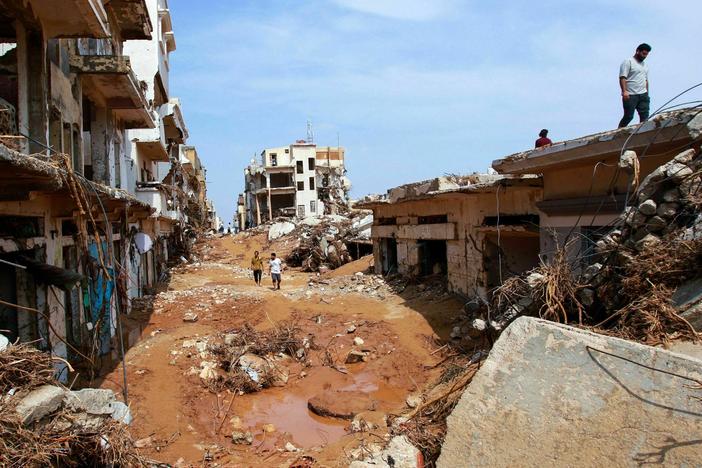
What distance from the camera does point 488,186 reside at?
10.6m

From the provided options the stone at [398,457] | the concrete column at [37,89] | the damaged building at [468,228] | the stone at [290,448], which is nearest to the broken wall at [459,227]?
the damaged building at [468,228]

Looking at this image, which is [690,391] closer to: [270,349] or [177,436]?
[177,436]

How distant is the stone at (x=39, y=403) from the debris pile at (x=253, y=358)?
598cm

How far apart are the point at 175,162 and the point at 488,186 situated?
67.8 feet

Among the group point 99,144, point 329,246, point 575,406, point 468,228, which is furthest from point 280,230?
point 575,406

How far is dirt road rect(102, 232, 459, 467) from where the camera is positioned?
24.5 feet

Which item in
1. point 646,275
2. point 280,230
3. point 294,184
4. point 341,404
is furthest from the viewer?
point 294,184

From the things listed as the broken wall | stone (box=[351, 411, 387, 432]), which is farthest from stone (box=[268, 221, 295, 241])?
stone (box=[351, 411, 387, 432])

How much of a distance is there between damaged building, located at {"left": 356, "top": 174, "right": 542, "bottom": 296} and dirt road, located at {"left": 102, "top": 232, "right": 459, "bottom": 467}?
1141mm

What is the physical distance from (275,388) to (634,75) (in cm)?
795

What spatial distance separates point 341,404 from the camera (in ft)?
29.0

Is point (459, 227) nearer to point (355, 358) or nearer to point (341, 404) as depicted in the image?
point (355, 358)

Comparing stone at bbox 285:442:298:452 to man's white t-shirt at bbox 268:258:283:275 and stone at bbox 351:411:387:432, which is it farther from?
man's white t-shirt at bbox 268:258:283:275

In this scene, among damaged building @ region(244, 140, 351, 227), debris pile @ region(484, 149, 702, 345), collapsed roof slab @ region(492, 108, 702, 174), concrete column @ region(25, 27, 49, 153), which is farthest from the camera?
damaged building @ region(244, 140, 351, 227)
